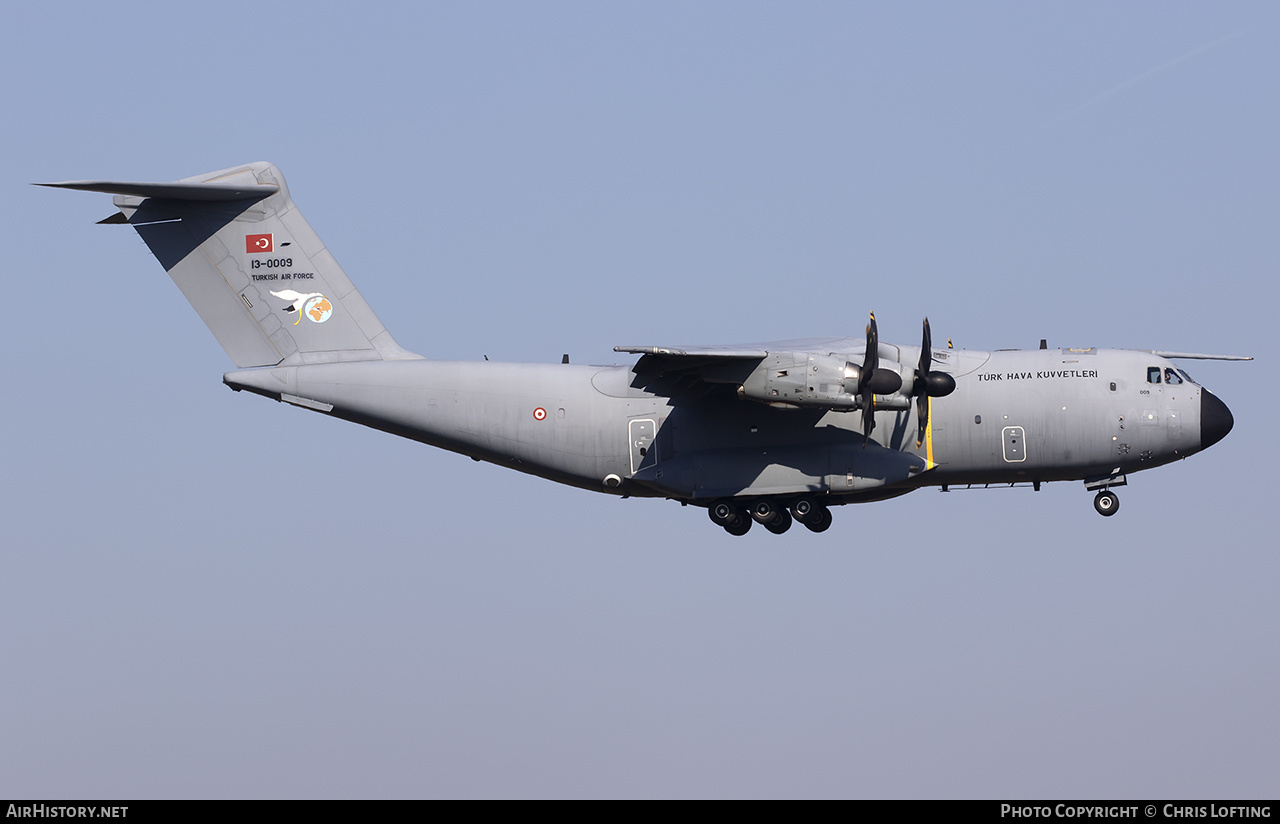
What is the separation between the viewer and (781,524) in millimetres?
27422

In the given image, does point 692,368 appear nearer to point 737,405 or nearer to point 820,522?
point 737,405

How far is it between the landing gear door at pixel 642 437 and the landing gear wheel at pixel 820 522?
2.76 meters

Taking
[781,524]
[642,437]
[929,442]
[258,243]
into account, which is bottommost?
[781,524]

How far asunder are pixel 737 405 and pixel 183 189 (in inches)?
396

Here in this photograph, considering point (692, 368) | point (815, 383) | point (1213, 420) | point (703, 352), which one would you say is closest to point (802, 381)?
point (815, 383)

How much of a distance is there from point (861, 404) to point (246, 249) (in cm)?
1108

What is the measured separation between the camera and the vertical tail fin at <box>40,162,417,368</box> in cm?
2845

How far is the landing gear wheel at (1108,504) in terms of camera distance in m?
27.3

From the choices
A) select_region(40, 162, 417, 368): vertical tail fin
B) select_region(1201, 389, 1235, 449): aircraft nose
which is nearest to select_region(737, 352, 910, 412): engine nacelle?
select_region(1201, 389, 1235, 449): aircraft nose

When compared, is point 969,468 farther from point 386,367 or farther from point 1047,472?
point 386,367

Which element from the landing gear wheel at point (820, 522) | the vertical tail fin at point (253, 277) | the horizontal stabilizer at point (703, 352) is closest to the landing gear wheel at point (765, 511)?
the landing gear wheel at point (820, 522)

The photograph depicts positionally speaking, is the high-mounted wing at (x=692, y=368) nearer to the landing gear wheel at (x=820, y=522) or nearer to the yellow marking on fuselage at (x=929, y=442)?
the landing gear wheel at (x=820, y=522)

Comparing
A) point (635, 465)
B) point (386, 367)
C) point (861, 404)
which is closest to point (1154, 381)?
point (861, 404)
